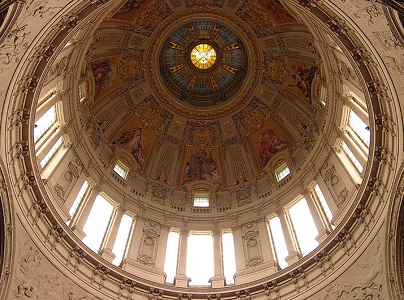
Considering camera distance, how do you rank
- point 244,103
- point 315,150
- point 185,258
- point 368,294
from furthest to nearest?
point 244,103, point 315,150, point 185,258, point 368,294

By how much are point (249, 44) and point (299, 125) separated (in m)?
7.05

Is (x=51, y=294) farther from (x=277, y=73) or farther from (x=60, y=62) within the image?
(x=277, y=73)

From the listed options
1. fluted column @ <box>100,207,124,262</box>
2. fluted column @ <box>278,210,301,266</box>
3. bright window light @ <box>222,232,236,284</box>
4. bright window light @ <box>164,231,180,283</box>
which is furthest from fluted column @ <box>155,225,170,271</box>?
fluted column @ <box>278,210,301,266</box>

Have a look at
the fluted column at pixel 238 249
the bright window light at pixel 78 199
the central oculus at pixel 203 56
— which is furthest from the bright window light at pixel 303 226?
the central oculus at pixel 203 56

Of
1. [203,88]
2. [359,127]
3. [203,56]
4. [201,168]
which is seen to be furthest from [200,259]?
[203,56]

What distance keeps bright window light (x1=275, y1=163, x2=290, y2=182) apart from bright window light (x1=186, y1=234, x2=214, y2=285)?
5740 mm

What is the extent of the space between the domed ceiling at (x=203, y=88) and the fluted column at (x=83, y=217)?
400cm

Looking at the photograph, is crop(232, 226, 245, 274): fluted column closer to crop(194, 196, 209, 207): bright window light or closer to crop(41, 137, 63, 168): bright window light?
crop(194, 196, 209, 207): bright window light

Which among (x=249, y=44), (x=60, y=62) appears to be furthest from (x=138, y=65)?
(x=60, y=62)

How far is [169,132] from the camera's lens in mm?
32781

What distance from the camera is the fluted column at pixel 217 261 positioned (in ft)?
69.0

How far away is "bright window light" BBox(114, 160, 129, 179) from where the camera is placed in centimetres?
2745

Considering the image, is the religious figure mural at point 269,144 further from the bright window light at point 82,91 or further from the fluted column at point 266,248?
the bright window light at point 82,91

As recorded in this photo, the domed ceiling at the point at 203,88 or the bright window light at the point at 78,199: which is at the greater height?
the domed ceiling at the point at 203,88
